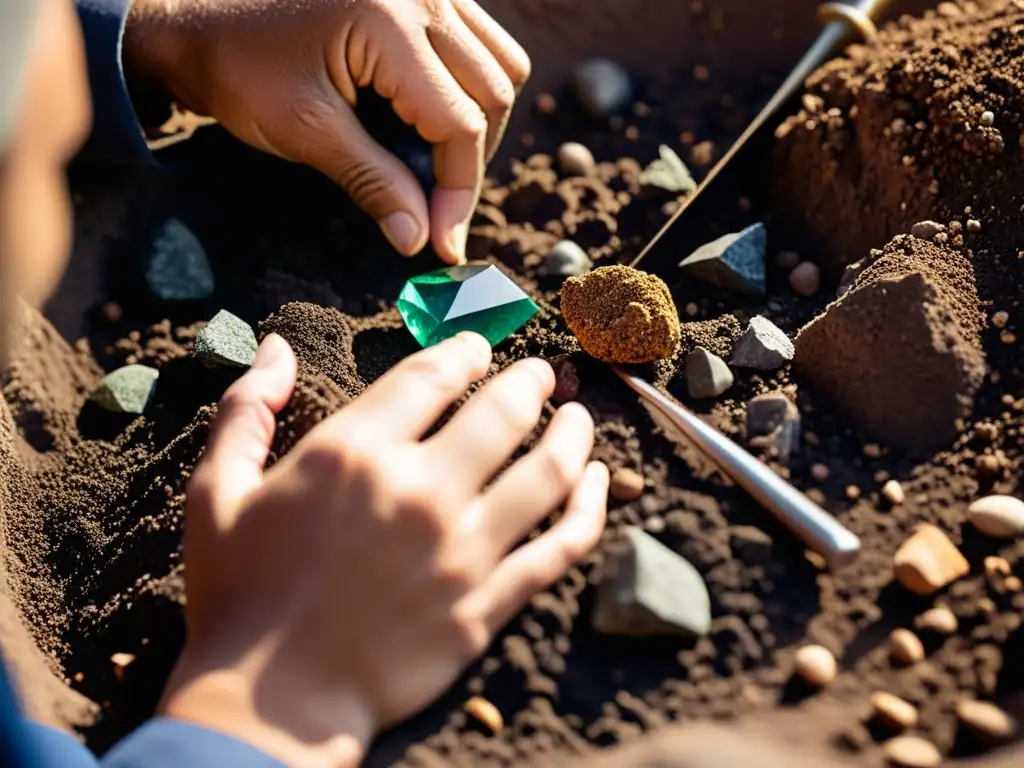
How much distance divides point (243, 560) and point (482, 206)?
37.6 inches

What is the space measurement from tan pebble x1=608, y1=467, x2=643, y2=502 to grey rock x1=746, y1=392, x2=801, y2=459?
176 mm

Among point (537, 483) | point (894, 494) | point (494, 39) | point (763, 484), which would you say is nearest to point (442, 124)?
point (494, 39)

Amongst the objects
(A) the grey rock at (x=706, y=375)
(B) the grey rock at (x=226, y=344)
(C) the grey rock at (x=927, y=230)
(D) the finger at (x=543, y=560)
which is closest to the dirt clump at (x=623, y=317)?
(A) the grey rock at (x=706, y=375)

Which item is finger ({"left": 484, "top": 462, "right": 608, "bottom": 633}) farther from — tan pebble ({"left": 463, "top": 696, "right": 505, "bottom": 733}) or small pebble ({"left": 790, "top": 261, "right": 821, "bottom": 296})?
small pebble ({"left": 790, "top": 261, "right": 821, "bottom": 296})

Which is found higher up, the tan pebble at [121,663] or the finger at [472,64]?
the finger at [472,64]

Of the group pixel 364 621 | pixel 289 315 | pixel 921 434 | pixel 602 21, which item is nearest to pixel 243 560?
pixel 364 621

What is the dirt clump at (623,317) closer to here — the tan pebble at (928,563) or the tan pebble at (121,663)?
the tan pebble at (928,563)

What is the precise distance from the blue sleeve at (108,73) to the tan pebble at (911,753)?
1518mm

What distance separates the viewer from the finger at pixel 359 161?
4.98 ft

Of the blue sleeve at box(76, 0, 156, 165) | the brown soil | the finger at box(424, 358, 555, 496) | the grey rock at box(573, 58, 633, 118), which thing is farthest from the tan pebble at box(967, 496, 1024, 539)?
the blue sleeve at box(76, 0, 156, 165)

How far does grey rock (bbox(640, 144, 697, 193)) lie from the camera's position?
176 centimetres

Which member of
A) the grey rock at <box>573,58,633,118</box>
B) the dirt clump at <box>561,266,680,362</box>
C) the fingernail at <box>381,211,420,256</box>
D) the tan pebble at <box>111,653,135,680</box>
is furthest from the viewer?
the grey rock at <box>573,58,633,118</box>

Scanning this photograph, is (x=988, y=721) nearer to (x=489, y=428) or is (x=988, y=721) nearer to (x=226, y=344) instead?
(x=489, y=428)

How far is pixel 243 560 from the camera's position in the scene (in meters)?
1.04
